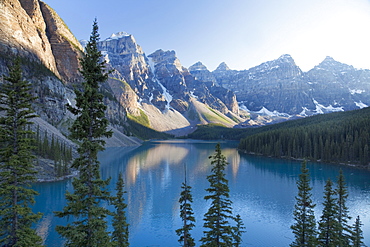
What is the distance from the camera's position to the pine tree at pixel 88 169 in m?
12.6

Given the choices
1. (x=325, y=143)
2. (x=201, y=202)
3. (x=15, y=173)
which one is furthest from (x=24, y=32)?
(x=325, y=143)

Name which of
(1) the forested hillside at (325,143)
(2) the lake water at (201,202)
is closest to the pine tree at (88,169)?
Answer: (2) the lake water at (201,202)

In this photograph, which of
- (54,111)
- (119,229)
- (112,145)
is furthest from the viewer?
(112,145)

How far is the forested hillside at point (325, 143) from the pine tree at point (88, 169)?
4115 inches

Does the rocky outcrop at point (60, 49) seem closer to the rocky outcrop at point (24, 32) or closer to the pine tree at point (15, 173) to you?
the rocky outcrop at point (24, 32)

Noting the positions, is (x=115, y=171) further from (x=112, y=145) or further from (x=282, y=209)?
Result: (x=112, y=145)

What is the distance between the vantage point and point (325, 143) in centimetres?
10344

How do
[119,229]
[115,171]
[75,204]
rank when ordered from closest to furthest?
[75,204]
[119,229]
[115,171]

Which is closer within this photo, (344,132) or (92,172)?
(92,172)

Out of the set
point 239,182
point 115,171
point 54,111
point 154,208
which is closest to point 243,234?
point 154,208

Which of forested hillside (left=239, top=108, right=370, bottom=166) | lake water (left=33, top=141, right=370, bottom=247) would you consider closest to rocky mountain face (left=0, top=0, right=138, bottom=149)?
lake water (left=33, top=141, right=370, bottom=247)

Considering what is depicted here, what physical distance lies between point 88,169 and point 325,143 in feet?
372

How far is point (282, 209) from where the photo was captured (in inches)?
1704

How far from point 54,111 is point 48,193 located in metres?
95.1
